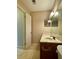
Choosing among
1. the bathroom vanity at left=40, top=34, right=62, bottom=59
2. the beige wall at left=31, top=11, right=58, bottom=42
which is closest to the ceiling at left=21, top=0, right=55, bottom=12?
the beige wall at left=31, top=11, right=58, bottom=42

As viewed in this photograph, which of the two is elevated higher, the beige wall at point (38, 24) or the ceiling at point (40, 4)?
the ceiling at point (40, 4)

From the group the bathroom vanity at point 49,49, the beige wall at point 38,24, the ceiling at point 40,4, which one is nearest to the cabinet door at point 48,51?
the bathroom vanity at point 49,49

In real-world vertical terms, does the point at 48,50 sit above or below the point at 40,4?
below

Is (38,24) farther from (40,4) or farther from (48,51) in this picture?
(48,51)

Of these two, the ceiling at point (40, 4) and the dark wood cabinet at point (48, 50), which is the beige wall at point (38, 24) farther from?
the dark wood cabinet at point (48, 50)

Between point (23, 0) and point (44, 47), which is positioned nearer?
point (44, 47)

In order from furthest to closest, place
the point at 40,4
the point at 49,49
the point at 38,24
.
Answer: the point at 38,24, the point at 40,4, the point at 49,49

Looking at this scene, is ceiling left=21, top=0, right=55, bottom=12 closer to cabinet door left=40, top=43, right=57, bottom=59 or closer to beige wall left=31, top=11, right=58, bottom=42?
beige wall left=31, top=11, right=58, bottom=42

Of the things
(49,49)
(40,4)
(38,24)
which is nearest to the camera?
(49,49)

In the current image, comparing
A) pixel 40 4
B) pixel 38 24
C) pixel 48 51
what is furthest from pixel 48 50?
pixel 38 24

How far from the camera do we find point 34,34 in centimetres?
712
